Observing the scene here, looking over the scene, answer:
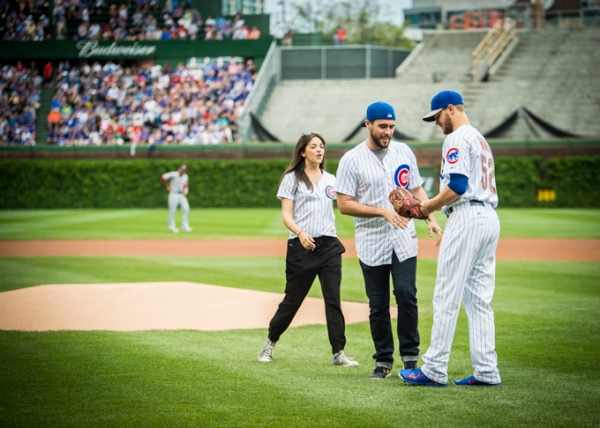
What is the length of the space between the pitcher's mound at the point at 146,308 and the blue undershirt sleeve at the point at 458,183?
409 centimetres

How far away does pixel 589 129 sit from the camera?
120 ft

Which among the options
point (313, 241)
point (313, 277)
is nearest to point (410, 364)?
point (313, 277)

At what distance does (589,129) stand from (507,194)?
20.8 feet

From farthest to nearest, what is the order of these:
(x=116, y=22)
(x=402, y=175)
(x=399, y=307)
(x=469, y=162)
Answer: (x=116, y=22), (x=402, y=175), (x=399, y=307), (x=469, y=162)

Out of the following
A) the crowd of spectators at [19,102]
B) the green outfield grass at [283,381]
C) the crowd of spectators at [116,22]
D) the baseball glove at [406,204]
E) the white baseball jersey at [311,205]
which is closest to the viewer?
the green outfield grass at [283,381]

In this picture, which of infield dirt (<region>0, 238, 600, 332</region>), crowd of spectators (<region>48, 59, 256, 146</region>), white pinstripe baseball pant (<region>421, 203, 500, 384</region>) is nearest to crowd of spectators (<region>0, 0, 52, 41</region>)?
crowd of spectators (<region>48, 59, 256, 146</region>)

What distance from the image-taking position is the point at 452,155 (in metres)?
5.84

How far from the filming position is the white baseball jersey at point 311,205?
7.32 metres

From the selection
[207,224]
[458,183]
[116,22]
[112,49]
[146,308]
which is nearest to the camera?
[458,183]

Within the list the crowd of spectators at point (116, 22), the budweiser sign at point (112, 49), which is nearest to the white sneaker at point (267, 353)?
the crowd of spectators at point (116, 22)

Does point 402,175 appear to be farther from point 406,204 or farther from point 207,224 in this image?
point 207,224

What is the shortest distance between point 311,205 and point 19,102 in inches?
1577

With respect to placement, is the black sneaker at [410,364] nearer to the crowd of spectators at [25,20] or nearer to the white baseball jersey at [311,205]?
the white baseball jersey at [311,205]

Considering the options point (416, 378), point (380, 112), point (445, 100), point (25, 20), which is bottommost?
point (416, 378)
